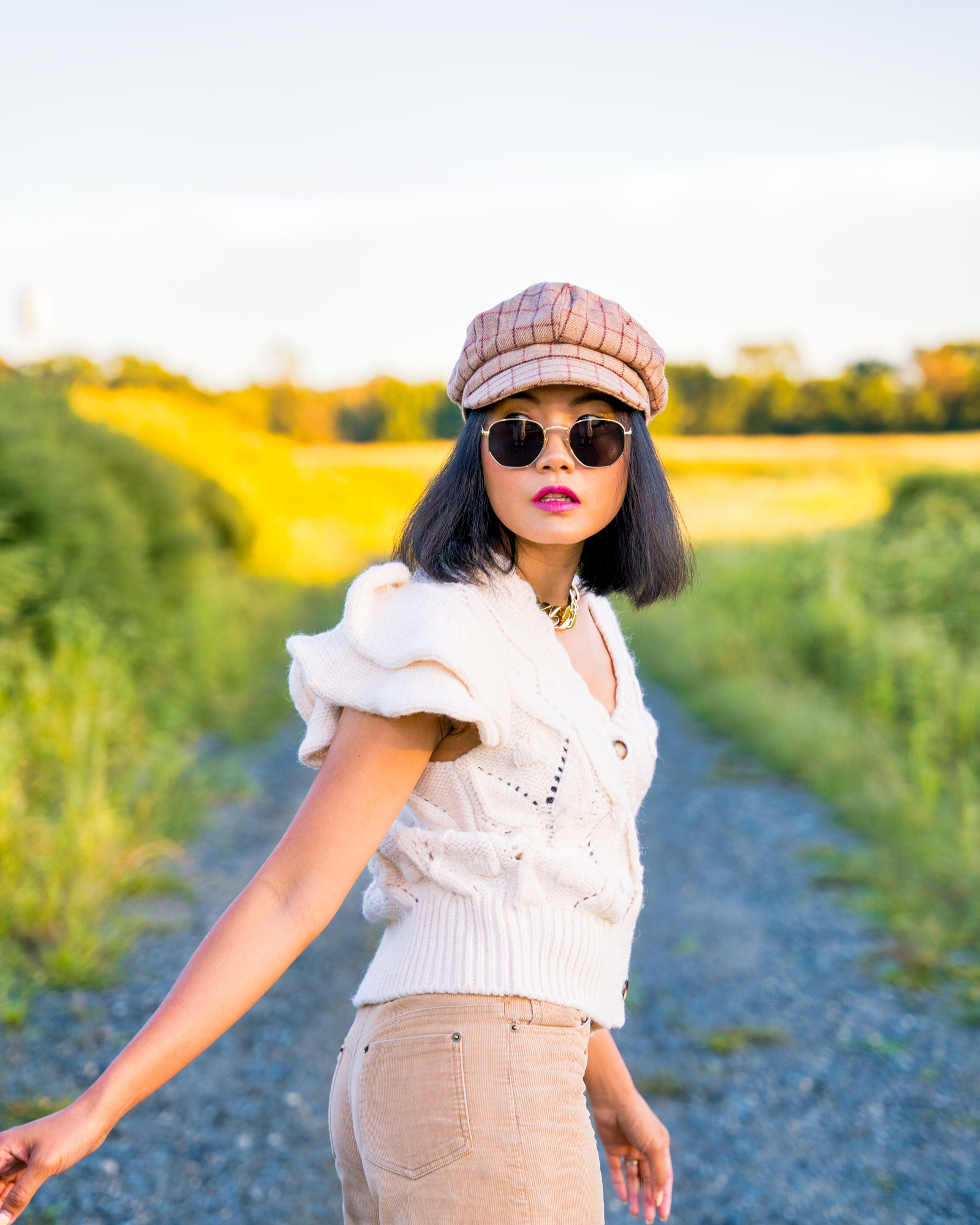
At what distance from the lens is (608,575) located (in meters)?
1.68

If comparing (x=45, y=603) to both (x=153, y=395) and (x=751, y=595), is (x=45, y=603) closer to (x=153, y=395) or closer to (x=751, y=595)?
(x=751, y=595)

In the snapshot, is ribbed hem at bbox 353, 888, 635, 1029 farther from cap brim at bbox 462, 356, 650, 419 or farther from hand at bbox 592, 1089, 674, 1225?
cap brim at bbox 462, 356, 650, 419

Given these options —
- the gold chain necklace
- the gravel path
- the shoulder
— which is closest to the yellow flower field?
the gravel path

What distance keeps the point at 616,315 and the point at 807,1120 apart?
107 inches

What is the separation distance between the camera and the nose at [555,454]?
138 cm

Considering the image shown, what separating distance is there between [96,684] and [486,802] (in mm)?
5199

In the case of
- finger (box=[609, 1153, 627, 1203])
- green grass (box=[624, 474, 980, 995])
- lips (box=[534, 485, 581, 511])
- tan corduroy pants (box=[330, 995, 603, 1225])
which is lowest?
green grass (box=[624, 474, 980, 995])

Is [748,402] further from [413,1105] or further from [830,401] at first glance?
[413,1105]

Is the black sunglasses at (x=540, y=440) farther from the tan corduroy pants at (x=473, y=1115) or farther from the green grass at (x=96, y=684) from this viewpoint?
the green grass at (x=96, y=684)

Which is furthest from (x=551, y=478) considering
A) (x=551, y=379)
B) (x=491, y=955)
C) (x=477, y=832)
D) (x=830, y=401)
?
(x=830, y=401)

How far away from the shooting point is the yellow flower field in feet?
51.6

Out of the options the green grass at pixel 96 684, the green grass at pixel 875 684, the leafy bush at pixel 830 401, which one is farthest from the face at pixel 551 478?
the leafy bush at pixel 830 401

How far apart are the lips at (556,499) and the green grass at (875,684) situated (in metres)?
3.16

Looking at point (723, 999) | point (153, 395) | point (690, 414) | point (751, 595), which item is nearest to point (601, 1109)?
point (723, 999)
